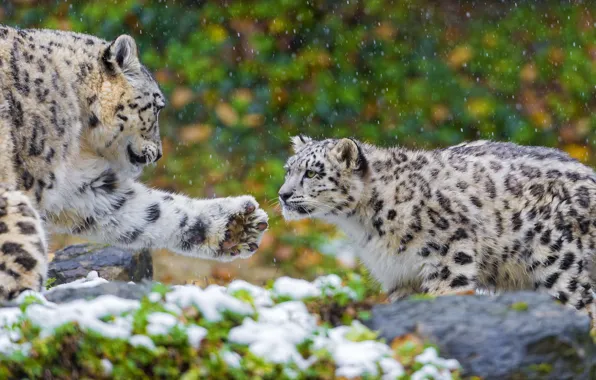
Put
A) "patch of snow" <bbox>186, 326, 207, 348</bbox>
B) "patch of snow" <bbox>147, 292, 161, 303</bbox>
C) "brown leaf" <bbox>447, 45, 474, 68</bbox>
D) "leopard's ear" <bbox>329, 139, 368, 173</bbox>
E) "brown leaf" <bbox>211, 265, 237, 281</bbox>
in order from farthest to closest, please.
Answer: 1. "brown leaf" <bbox>447, 45, 474, 68</bbox>
2. "brown leaf" <bbox>211, 265, 237, 281</bbox>
3. "leopard's ear" <bbox>329, 139, 368, 173</bbox>
4. "patch of snow" <bbox>147, 292, 161, 303</bbox>
5. "patch of snow" <bbox>186, 326, 207, 348</bbox>

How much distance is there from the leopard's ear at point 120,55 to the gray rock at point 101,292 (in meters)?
2.40

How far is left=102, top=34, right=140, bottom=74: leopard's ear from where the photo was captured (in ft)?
23.8

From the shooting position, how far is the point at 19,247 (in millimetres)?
5559

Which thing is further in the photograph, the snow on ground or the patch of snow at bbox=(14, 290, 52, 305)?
the patch of snow at bbox=(14, 290, 52, 305)

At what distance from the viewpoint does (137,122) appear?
737 cm

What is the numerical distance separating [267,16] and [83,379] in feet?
34.8

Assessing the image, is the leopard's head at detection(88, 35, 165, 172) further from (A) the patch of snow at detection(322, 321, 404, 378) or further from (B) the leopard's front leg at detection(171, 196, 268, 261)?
(A) the patch of snow at detection(322, 321, 404, 378)

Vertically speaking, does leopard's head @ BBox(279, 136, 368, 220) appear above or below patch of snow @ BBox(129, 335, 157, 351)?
above

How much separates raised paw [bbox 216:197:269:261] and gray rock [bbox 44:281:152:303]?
246 cm

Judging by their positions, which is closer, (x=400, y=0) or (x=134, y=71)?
(x=134, y=71)

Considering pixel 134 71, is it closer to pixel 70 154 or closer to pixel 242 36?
pixel 70 154

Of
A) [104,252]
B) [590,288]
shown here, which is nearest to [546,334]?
[590,288]

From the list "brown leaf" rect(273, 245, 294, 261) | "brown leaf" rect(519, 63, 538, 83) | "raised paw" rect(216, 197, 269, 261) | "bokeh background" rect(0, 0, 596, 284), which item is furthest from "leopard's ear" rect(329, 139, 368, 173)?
"brown leaf" rect(519, 63, 538, 83)

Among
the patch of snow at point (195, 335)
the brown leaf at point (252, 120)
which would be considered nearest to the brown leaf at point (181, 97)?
the brown leaf at point (252, 120)
